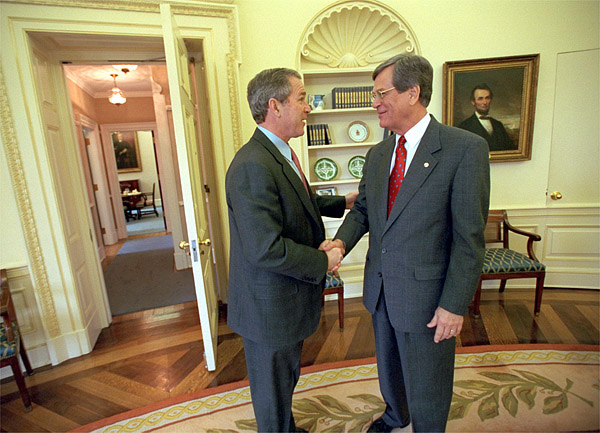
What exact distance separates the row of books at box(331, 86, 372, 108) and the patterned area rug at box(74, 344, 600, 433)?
2.22 meters

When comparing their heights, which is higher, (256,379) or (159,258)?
(256,379)

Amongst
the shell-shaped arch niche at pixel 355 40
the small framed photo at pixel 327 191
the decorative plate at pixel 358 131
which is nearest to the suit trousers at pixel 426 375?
the small framed photo at pixel 327 191

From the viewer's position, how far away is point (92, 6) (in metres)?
2.16

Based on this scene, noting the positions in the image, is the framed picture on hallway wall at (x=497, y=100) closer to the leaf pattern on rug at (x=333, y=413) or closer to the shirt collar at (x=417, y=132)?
the shirt collar at (x=417, y=132)

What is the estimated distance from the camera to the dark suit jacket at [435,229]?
1.12m

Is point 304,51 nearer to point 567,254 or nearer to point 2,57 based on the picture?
point 2,57

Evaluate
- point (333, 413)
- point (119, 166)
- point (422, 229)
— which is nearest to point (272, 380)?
point (333, 413)

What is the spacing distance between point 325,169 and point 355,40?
1.24 meters

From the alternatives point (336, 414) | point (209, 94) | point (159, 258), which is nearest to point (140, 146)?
point (159, 258)

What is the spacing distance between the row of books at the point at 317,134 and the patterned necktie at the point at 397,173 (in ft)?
5.84

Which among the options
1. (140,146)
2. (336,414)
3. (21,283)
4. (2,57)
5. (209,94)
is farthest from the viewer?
(140,146)

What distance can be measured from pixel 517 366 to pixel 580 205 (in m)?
1.87

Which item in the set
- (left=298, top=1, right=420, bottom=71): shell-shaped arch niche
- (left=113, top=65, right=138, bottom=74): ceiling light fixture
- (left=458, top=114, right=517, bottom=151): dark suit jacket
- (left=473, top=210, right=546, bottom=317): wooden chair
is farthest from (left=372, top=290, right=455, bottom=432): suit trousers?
(left=113, top=65, right=138, bottom=74): ceiling light fixture

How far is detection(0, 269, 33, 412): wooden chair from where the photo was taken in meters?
1.90
